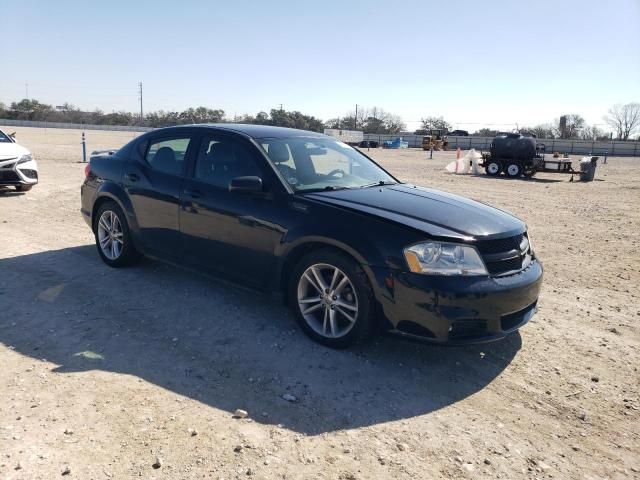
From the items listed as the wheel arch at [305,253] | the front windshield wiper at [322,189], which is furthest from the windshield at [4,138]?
the wheel arch at [305,253]

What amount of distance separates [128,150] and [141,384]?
3.18 meters

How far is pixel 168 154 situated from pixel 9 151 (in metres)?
7.29

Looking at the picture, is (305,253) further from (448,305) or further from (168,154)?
(168,154)

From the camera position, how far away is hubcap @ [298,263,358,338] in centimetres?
377

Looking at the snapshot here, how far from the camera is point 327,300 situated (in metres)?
3.86

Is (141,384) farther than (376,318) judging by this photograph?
No

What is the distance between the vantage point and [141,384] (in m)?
3.34

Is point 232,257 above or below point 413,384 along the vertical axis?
above

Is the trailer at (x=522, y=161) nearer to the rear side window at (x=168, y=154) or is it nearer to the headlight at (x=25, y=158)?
the headlight at (x=25, y=158)

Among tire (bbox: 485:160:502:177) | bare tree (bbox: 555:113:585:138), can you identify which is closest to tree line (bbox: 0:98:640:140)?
bare tree (bbox: 555:113:585:138)

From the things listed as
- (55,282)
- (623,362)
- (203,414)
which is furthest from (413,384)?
(55,282)

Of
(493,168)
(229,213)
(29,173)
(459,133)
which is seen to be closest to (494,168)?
(493,168)

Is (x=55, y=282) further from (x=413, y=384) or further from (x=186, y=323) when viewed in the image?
(x=413, y=384)

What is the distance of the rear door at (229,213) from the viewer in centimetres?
416
